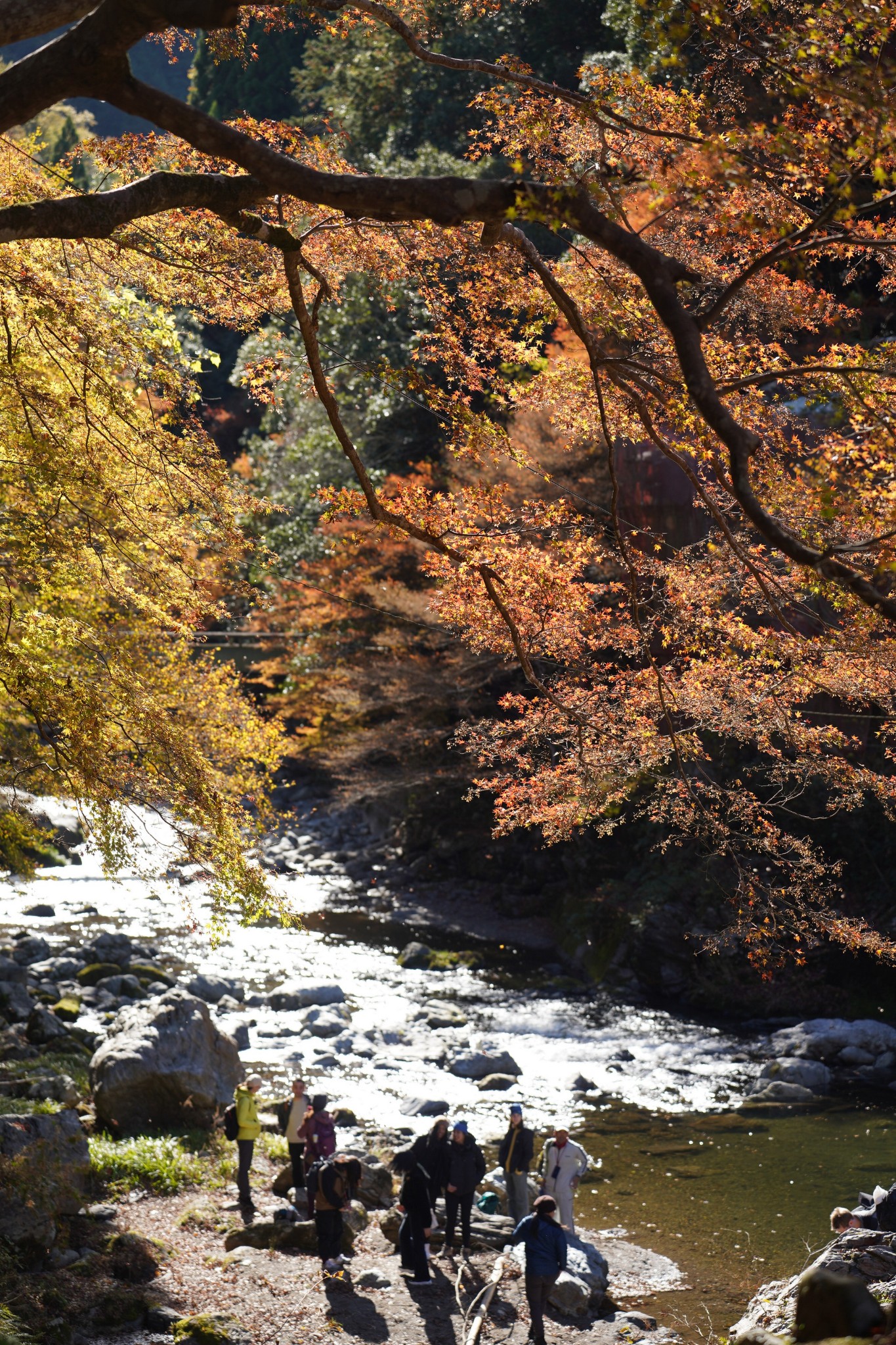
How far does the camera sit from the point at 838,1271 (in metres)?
5.97

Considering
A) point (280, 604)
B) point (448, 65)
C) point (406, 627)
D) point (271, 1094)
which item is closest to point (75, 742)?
point (448, 65)

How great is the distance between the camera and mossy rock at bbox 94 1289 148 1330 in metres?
7.17

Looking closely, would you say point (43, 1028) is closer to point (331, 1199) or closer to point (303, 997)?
point (303, 997)

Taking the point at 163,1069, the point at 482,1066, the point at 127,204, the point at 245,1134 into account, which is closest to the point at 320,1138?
the point at 245,1134

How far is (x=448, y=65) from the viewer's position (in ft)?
20.6

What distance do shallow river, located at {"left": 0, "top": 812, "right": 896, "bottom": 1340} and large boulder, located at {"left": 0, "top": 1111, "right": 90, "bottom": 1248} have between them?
1.96 m

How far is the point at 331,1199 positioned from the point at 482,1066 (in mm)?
5346

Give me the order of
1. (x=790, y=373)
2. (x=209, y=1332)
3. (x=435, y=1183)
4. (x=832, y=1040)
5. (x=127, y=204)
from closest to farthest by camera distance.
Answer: (x=127, y=204) → (x=790, y=373) → (x=209, y=1332) → (x=435, y=1183) → (x=832, y=1040)

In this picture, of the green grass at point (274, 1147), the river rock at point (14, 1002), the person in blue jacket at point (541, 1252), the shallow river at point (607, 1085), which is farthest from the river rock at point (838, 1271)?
the river rock at point (14, 1002)

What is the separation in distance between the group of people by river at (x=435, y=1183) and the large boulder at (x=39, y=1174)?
1318 mm

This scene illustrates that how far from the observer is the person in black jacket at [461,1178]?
369 inches

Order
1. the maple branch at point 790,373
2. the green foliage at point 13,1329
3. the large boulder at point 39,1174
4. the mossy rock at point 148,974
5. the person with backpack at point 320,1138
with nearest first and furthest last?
the maple branch at point 790,373 → the green foliage at point 13,1329 → the large boulder at point 39,1174 → the person with backpack at point 320,1138 → the mossy rock at point 148,974

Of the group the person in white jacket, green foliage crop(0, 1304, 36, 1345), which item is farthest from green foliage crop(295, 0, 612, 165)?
green foliage crop(0, 1304, 36, 1345)

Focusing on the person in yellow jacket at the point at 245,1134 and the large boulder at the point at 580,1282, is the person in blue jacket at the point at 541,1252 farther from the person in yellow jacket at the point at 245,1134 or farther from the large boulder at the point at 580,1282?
the person in yellow jacket at the point at 245,1134
